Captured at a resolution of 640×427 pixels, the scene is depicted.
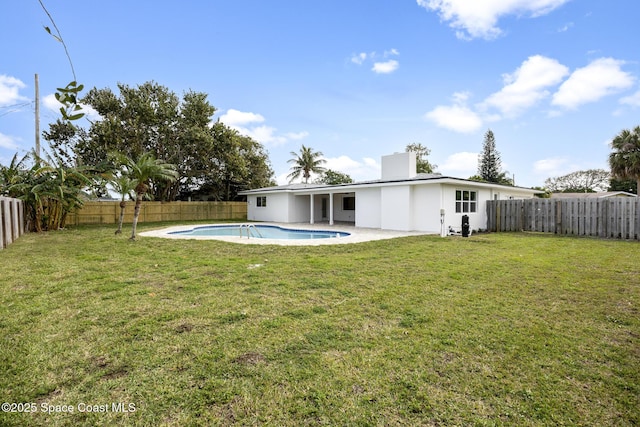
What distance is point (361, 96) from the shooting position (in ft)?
54.1

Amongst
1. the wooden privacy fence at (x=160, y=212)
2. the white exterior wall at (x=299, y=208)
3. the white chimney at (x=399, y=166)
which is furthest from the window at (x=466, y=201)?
the wooden privacy fence at (x=160, y=212)

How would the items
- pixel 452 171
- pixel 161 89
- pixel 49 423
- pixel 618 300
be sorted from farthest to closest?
pixel 452 171, pixel 161 89, pixel 618 300, pixel 49 423

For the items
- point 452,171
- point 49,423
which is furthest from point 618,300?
point 452,171

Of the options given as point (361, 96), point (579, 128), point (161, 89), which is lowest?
point (579, 128)

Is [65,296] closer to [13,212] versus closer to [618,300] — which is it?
[618,300]

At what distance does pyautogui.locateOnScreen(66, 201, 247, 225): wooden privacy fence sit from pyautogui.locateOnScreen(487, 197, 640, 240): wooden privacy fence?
18290 mm

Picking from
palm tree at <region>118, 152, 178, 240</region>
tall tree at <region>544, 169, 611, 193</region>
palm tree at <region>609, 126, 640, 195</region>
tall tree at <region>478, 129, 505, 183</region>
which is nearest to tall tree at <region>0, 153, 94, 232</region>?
palm tree at <region>118, 152, 178, 240</region>

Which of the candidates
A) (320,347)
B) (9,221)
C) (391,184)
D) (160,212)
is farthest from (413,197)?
(160,212)

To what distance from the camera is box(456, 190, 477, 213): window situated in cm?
1494

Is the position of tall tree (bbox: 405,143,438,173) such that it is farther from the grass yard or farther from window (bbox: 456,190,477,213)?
the grass yard

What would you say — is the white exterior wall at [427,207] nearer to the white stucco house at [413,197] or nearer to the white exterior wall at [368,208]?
the white stucco house at [413,197]

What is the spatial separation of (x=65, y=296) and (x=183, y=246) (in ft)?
16.4

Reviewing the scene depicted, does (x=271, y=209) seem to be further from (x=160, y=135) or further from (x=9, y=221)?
(x=9, y=221)

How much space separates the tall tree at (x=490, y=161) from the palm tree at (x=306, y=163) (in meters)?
21.3
